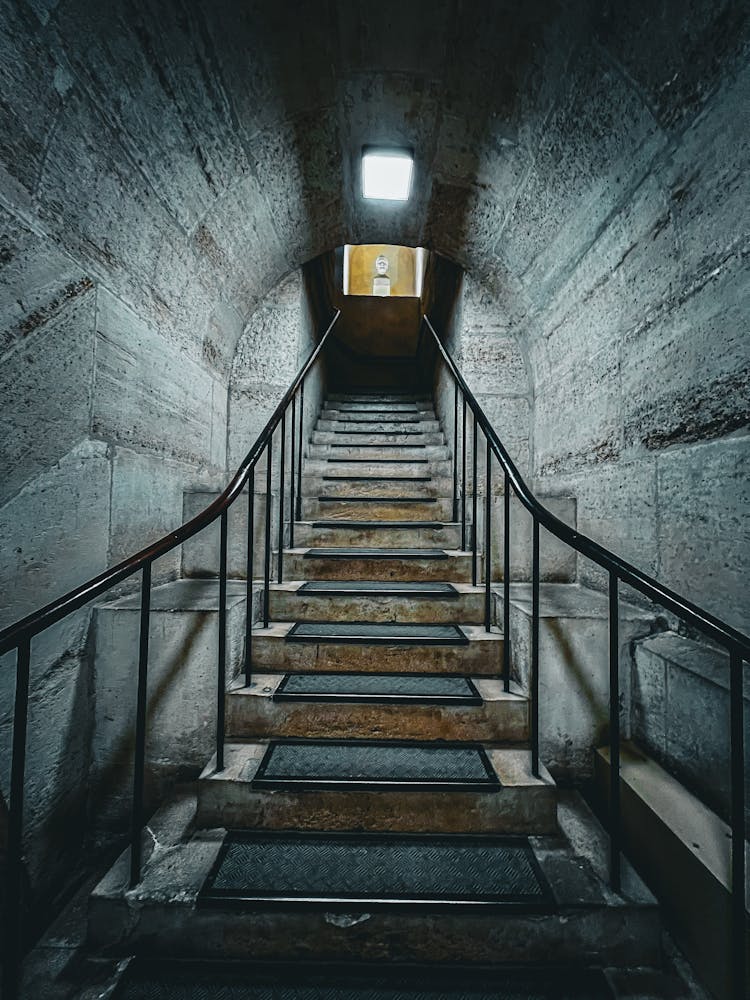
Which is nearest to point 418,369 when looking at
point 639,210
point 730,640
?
point 639,210

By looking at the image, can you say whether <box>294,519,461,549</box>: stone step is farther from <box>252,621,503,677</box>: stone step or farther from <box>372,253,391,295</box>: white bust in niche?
<box>372,253,391,295</box>: white bust in niche

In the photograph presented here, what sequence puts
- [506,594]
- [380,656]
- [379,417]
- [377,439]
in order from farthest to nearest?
[379,417]
[377,439]
[380,656]
[506,594]

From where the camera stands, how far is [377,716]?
1601 mm

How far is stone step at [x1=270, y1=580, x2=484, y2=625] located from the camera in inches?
81.4

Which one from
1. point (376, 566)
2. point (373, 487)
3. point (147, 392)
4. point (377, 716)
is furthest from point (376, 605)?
point (147, 392)

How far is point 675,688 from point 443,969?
1.08 meters

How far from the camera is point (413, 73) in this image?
211cm

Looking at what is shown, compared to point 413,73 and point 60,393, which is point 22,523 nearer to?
point 60,393

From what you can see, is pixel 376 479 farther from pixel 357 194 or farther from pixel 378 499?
pixel 357 194

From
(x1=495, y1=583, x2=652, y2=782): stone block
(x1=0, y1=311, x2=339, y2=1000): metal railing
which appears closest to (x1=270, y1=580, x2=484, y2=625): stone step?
(x1=0, y1=311, x2=339, y2=1000): metal railing

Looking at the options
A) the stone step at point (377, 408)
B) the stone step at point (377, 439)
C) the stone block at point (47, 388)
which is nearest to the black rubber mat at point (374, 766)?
the stone block at point (47, 388)

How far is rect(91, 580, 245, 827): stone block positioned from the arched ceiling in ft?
4.74

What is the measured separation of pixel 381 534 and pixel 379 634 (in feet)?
2.95

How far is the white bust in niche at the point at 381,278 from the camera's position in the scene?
26.3 ft
